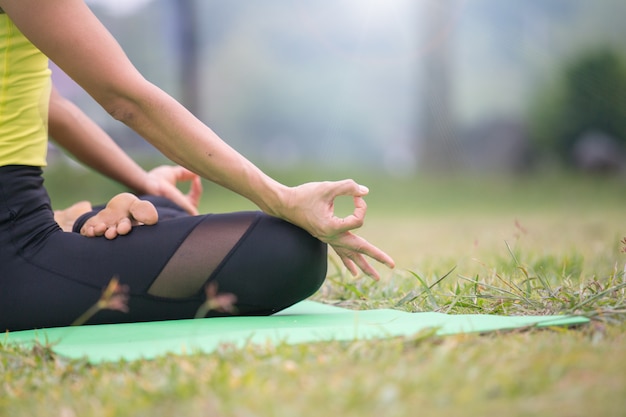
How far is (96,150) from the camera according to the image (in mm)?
2455

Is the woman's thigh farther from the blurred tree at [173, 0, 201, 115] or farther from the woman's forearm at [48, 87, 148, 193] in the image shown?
the blurred tree at [173, 0, 201, 115]

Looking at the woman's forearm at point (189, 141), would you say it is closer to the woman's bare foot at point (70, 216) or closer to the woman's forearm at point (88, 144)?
the woman's bare foot at point (70, 216)

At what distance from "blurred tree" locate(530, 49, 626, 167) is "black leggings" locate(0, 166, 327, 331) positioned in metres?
9.02

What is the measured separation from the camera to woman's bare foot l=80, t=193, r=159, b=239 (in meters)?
1.72

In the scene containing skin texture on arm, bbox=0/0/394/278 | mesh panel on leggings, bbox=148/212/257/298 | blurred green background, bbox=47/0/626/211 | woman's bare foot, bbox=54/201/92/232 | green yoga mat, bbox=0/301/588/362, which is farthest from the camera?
blurred green background, bbox=47/0/626/211

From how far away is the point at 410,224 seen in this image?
5.61 meters

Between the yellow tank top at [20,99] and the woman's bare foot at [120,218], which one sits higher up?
the yellow tank top at [20,99]

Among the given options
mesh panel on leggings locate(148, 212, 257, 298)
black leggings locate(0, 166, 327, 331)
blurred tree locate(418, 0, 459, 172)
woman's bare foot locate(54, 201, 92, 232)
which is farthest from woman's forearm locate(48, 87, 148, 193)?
blurred tree locate(418, 0, 459, 172)

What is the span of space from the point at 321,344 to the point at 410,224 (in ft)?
14.0

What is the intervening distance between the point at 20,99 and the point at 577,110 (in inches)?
371

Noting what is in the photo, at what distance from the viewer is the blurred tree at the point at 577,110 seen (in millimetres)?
9938

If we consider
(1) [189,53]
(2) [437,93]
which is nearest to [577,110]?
(2) [437,93]

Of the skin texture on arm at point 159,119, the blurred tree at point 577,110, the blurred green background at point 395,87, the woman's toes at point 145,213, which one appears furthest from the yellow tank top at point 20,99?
the blurred tree at point 577,110

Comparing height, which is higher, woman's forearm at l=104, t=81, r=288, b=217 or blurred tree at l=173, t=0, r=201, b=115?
blurred tree at l=173, t=0, r=201, b=115
